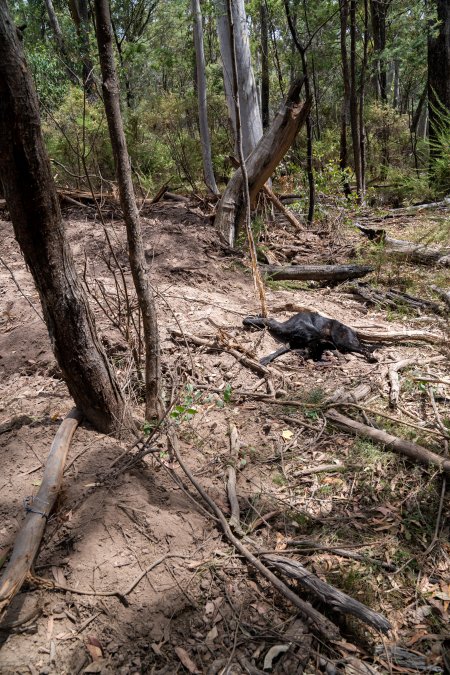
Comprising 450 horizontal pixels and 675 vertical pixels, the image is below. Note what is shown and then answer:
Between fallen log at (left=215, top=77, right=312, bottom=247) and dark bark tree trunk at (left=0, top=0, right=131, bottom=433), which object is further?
fallen log at (left=215, top=77, right=312, bottom=247)

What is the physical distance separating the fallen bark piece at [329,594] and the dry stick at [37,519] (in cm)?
106

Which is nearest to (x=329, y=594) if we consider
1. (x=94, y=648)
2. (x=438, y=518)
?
(x=438, y=518)

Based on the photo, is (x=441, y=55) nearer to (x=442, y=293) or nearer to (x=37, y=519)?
(x=442, y=293)

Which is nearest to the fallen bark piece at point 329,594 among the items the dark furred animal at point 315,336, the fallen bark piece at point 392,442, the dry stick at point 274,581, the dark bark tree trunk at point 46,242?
the dry stick at point 274,581

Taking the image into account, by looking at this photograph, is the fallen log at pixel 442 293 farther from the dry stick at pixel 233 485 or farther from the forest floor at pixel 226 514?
the dry stick at pixel 233 485

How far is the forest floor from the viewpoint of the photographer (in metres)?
1.87

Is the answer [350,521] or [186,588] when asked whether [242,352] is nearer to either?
[350,521]

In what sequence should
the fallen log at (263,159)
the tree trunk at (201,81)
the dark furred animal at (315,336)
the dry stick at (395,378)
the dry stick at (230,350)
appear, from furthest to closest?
the tree trunk at (201,81), the fallen log at (263,159), the dark furred animal at (315,336), the dry stick at (230,350), the dry stick at (395,378)

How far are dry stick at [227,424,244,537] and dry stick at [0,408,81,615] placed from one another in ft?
3.00

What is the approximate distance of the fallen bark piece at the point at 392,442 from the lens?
269 centimetres

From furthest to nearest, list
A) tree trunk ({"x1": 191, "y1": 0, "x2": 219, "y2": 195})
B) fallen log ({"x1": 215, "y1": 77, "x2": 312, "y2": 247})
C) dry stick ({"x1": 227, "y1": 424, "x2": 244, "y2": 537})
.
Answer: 1. tree trunk ({"x1": 191, "y1": 0, "x2": 219, "y2": 195})
2. fallen log ({"x1": 215, "y1": 77, "x2": 312, "y2": 247})
3. dry stick ({"x1": 227, "y1": 424, "x2": 244, "y2": 537})

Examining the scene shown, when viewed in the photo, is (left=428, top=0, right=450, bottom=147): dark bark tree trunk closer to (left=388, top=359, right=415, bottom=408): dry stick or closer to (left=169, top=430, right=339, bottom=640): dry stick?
(left=388, top=359, right=415, bottom=408): dry stick

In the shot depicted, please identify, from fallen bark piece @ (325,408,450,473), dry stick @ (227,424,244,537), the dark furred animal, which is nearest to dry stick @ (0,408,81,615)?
dry stick @ (227,424,244,537)

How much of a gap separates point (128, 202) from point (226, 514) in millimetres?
1779
